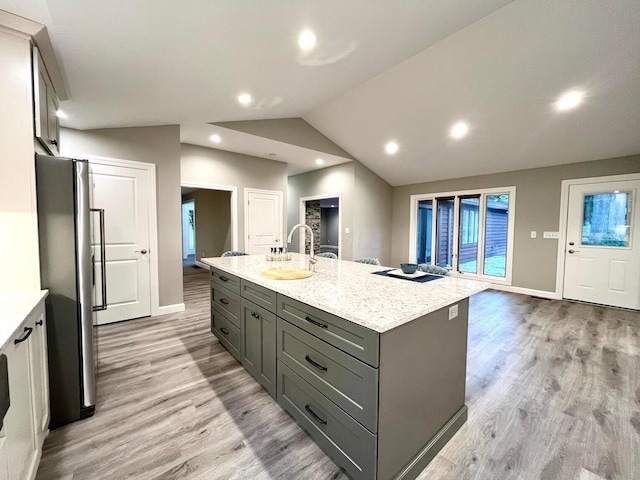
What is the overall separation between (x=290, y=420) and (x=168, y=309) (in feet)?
9.45

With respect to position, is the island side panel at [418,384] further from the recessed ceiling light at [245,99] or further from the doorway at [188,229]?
the doorway at [188,229]

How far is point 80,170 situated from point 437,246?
255 inches

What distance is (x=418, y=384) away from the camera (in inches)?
55.7

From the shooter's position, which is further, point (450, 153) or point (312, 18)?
point (450, 153)

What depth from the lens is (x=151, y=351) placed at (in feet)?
9.05

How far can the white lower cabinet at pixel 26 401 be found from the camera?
1.05 metres

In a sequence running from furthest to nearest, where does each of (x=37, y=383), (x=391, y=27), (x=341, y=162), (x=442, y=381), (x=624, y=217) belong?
1. (x=341, y=162)
2. (x=624, y=217)
3. (x=391, y=27)
4. (x=442, y=381)
5. (x=37, y=383)

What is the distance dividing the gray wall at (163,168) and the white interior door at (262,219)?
67.3 inches

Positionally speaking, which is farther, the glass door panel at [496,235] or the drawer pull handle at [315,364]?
the glass door panel at [496,235]

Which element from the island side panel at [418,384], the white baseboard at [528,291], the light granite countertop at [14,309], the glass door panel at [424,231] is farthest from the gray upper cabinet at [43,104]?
the white baseboard at [528,291]

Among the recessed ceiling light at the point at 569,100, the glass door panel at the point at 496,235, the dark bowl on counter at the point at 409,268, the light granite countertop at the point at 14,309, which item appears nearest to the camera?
the light granite countertop at the point at 14,309

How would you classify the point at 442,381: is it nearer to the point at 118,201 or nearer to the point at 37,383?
the point at 37,383

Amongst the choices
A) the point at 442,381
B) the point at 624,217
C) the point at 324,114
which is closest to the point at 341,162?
the point at 324,114

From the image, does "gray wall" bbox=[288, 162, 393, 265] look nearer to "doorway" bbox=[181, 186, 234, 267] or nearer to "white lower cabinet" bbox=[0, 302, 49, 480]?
"doorway" bbox=[181, 186, 234, 267]
